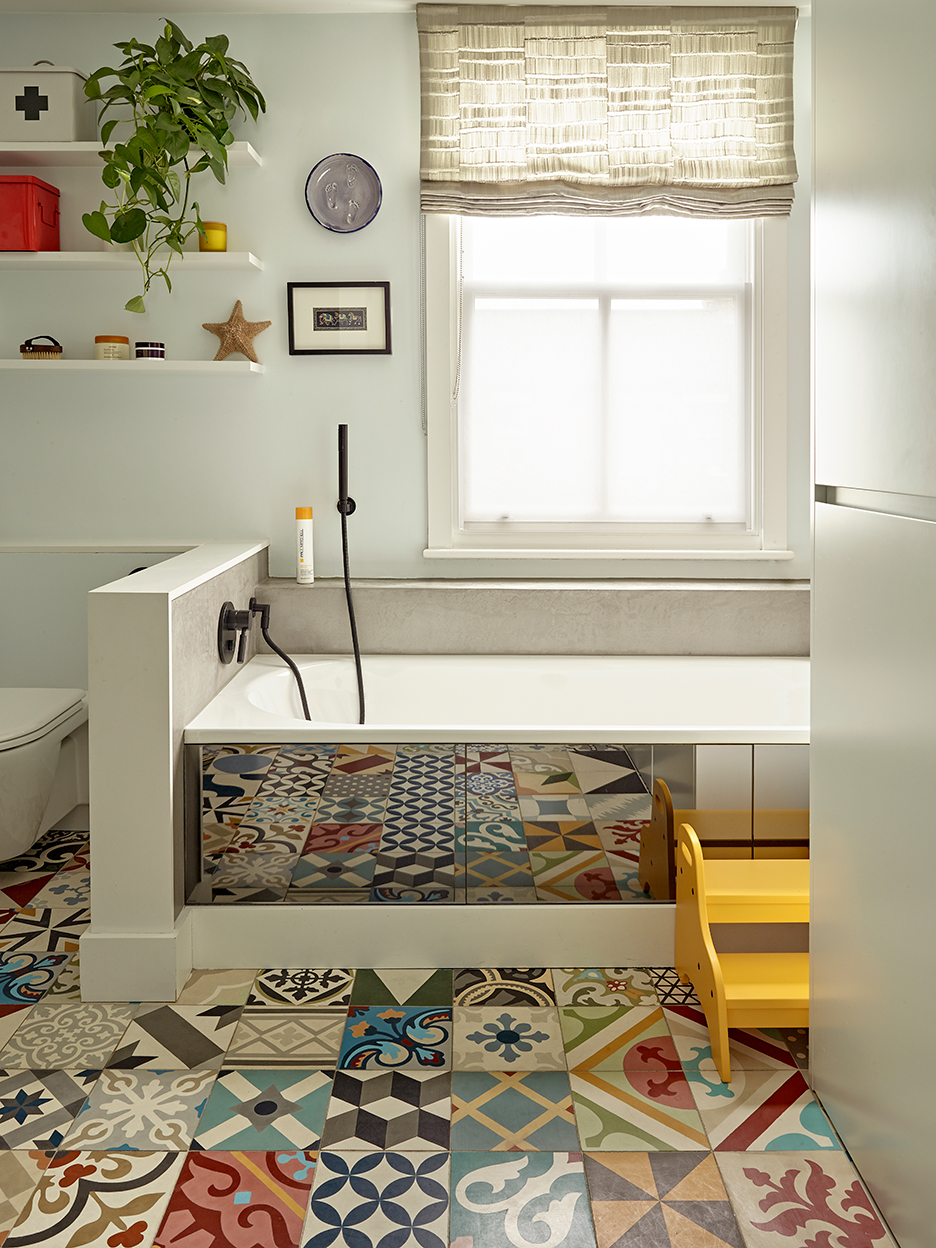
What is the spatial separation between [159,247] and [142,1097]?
8.07ft

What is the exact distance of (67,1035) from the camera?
204cm

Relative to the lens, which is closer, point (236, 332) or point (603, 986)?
point (603, 986)

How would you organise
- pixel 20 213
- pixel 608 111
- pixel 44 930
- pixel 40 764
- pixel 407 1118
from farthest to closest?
pixel 608 111 < pixel 20 213 < pixel 40 764 < pixel 44 930 < pixel 407 1118

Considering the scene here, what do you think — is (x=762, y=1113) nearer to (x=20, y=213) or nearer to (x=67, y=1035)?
(x=67, y=1035)

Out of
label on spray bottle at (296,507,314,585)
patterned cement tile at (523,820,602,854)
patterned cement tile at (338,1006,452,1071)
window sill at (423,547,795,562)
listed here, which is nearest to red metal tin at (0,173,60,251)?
label on spray bottle at (296,507,314,585)

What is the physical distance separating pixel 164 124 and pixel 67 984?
229 centimetres

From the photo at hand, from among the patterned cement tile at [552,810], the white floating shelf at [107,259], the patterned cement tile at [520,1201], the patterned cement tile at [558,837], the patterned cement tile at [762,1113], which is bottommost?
the patterned cement tile at [520,1201]

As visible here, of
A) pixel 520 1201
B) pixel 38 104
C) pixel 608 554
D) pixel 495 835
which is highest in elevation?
pixel 38 104

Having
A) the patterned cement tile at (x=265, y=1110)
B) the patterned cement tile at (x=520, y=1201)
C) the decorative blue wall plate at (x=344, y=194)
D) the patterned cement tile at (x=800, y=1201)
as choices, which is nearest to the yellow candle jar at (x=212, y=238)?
the decorative blue wall plate at (x=344, y=194)

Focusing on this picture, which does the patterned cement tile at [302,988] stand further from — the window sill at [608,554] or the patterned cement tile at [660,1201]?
the window sill at [608,554]

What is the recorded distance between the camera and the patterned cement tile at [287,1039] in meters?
1.94

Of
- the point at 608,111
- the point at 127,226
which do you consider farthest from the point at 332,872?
the point at 608,111

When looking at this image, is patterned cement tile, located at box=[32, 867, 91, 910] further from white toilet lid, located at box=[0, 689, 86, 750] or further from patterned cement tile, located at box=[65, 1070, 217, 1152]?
patterned cement tile, located at box=[65, 1070, 217, 1152]

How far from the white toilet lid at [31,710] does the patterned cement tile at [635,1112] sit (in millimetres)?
1707
